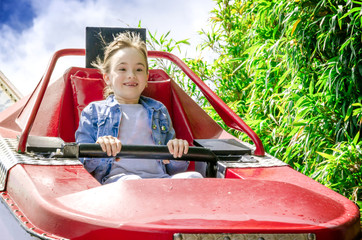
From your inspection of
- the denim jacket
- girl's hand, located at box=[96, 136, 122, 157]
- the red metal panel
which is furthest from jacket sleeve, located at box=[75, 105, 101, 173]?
the red metal panel

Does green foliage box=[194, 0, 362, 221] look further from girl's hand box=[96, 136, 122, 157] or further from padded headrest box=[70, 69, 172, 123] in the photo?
girl's hand box=[96, 136, 122, 157]

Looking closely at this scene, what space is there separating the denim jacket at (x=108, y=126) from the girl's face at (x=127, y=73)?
68 mm

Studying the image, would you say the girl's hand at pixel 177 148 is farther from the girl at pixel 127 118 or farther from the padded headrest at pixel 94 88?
the padded headrest at pixel 94 88

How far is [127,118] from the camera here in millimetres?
2193

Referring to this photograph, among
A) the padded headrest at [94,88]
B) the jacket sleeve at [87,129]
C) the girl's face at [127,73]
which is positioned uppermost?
the girl's face at [127,73]

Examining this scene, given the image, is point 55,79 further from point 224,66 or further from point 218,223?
point 224,66

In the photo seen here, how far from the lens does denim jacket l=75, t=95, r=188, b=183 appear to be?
2.00 metres

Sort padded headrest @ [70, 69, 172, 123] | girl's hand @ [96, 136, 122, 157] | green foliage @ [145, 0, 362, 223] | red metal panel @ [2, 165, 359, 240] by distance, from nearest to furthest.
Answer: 1. red metal panel @ [2, 165, 359, 240]
2. girl's hand @ [96, 136, 122, 157]
3. padded headrest @ [70, 69, 172, 123]
4. green foliage @ [145, 0, 362, 223]

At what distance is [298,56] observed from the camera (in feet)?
10.6

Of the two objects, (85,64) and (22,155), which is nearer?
(22,155)

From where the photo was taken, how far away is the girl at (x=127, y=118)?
2.02 m

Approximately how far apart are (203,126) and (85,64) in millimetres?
709

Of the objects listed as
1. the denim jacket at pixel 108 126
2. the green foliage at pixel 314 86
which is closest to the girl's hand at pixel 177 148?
the denim jacket at pixel 108 126

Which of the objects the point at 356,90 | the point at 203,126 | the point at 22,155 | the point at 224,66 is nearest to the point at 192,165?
the point at 203,126
